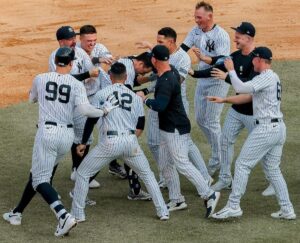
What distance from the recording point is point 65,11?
903 inches

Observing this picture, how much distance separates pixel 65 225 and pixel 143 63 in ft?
7.87

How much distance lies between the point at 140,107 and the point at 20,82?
25.1 ft

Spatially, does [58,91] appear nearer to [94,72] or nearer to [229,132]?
[94,72]

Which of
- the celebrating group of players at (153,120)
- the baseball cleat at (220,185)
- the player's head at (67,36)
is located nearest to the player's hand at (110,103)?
the celebrating group of players at (153,120)

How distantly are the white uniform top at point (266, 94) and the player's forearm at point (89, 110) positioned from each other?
1.75 metres

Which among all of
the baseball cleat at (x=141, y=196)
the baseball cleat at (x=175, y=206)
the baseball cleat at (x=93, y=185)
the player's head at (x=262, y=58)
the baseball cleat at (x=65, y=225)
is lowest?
the baseball cleat at (x=93, y=185)

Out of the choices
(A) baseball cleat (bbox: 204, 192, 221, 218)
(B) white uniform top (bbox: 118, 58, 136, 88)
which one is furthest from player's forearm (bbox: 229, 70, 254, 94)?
(B) white uniform top (bbox: 118, 58, 136, 88)

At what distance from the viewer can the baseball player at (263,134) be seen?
35.3 ft

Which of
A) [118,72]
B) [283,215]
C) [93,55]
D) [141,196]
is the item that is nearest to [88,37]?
[93,55]

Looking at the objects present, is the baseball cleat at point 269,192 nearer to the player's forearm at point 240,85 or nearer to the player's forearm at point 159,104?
the player's forearm at point 240,85

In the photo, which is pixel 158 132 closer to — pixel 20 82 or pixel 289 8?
pixel 20 82

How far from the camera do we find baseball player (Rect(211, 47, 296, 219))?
35.3ft

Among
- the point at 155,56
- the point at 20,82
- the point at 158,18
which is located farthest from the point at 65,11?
the point at 155,56

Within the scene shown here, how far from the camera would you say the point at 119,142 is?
10.8m
